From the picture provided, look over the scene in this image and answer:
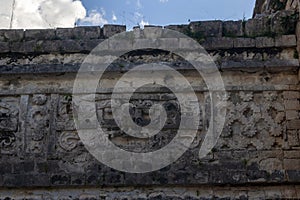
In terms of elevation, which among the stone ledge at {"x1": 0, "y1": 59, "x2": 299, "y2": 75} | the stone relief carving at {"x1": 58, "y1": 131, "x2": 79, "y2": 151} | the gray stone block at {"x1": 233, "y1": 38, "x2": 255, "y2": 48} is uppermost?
the gray stone block at {"x1": 233, "y1": 38, "x2": 255, "y2": 48}

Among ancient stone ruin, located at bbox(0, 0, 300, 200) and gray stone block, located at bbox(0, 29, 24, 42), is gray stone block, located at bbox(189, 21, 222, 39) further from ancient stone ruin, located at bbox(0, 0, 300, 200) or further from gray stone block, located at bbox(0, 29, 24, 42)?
gray stone block, located at bbox(0, 29, 24, 42)

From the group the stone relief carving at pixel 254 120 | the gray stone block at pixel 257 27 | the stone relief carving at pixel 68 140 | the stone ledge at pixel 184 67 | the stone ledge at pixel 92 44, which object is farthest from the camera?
the gray stone block at pixel 257 27

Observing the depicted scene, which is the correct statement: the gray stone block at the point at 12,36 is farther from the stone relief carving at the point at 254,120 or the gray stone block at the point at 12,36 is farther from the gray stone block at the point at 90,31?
the stone relief carving at the point at 254,120

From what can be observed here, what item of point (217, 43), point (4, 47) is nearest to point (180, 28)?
point (217, 43)

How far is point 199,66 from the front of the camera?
599 cm

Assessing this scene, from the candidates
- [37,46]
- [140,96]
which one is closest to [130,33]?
[140,96]

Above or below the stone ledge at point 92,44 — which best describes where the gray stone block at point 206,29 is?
above

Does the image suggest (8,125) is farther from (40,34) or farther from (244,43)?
(244,43)

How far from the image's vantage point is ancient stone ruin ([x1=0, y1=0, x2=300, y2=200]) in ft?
18.2

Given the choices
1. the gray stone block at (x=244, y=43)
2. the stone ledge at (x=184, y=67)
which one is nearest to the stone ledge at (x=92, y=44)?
the gray stone block at (x=244, y=43)

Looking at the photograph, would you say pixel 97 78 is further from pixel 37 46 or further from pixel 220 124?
pixel 220 124

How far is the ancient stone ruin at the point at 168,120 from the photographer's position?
5.56 m

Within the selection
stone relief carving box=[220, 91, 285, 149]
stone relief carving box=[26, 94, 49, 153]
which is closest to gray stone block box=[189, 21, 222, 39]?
stone relief carving box=[220, 91, 285, 149]

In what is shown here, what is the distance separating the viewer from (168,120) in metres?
5.86
